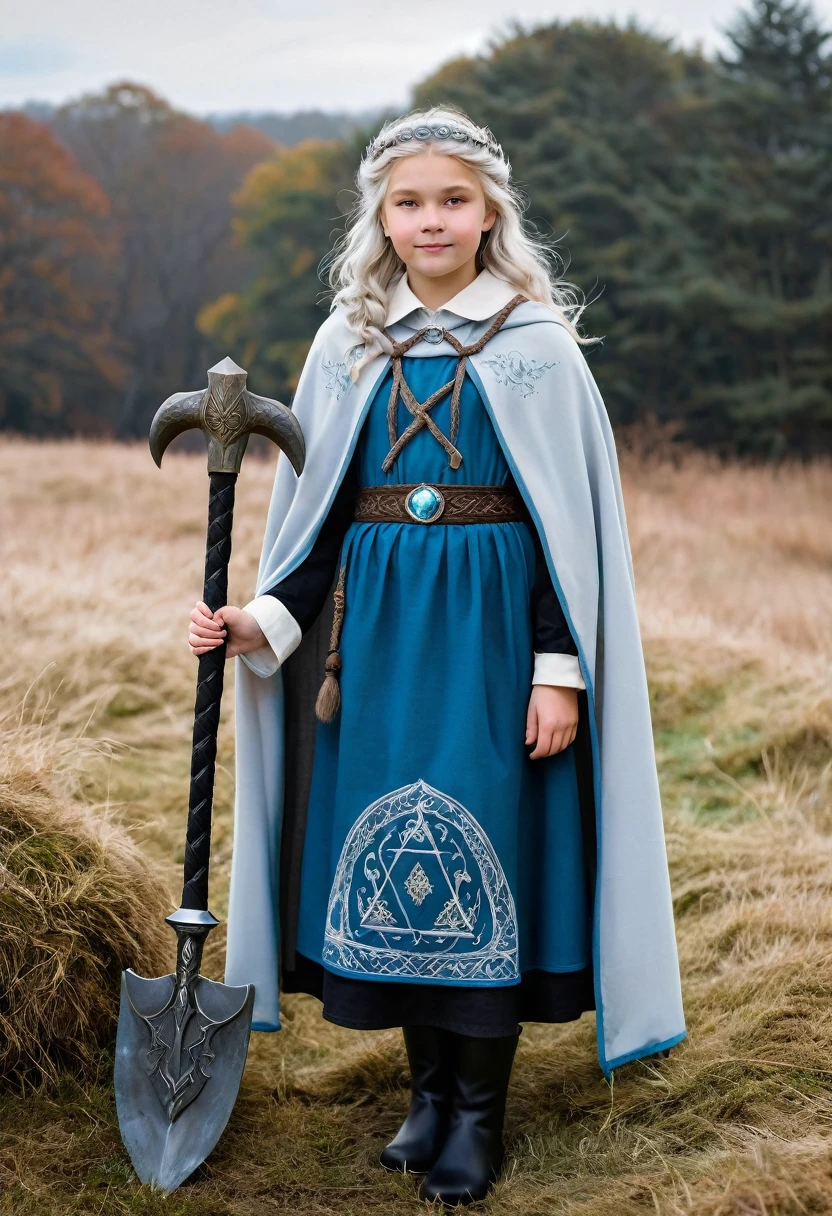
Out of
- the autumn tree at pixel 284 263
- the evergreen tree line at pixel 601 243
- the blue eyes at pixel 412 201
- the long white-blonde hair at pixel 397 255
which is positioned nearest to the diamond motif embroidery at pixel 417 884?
the long white-blonde hair at pixel 397 255

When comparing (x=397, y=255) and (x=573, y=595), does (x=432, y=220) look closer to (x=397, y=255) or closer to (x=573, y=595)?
(x=397, y=255)

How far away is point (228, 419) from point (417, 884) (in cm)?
99

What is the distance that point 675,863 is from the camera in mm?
4129

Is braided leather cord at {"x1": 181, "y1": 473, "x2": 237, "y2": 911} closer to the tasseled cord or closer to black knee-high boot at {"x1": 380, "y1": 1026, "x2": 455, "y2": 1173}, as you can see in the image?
the tasseled cord

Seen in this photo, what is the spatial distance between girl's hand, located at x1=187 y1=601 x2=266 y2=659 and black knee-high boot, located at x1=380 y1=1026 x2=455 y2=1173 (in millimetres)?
874

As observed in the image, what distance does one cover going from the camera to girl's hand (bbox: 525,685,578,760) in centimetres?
257

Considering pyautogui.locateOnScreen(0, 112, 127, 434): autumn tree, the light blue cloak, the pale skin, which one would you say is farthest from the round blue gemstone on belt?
pyautogui.locateOnScreen(0, 112, 127, 434): autumn tree

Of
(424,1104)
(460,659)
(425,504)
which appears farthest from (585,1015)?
(425,504)

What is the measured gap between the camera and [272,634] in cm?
267

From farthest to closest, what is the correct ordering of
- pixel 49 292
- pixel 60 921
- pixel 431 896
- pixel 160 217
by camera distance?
pixel 160 217 < pixel 49 292 < pixel 60 921 < pixel 431 896

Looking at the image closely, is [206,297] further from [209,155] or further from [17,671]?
[17,671]

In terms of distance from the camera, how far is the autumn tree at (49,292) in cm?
2120

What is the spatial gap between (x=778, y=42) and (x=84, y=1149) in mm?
18692

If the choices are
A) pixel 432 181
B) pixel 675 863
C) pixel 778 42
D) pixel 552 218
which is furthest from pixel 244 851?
pixel 778 42
